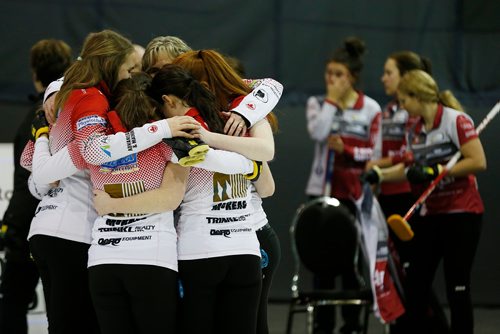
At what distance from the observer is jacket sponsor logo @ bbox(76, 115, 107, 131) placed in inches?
113

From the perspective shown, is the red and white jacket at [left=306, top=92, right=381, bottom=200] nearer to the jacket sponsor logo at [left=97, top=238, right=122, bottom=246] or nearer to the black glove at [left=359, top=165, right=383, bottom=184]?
the black glove at [left=359, top=165, right=383, bottom=184]

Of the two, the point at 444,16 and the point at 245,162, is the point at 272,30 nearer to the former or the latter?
the point at 444,16

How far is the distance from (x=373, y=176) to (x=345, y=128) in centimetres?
47

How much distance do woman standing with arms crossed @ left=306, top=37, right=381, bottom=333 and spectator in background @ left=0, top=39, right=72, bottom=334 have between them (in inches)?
72.8

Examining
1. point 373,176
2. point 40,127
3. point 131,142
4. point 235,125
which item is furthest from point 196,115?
point 373,176

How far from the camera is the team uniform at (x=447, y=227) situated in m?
4.64

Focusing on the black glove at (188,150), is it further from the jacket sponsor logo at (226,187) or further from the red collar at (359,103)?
the red collar at (359,103)

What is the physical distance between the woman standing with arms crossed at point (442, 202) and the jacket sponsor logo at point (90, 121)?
2.24 m

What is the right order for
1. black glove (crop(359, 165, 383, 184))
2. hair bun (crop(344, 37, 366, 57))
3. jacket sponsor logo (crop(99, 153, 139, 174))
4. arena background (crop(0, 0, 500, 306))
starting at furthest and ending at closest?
arena background (crop(0, 0, 500, 306)), hair bun (crop(344, 37, 366, 57)), black glove (crop(359, 165, 383, 184)), jacket sponsor logo (crop(99, 153, 139, 174))

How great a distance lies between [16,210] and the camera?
4082 mm

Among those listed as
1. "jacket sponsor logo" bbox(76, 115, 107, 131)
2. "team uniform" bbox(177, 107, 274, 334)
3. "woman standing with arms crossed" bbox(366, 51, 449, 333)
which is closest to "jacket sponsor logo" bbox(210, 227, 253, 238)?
"team uniform" bbox(177, 107, 274, 334)

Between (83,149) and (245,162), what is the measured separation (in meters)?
0.48

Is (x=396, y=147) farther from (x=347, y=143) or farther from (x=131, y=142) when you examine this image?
(x=131, y=142)

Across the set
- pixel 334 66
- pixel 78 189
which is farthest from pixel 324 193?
pixel 78 189
